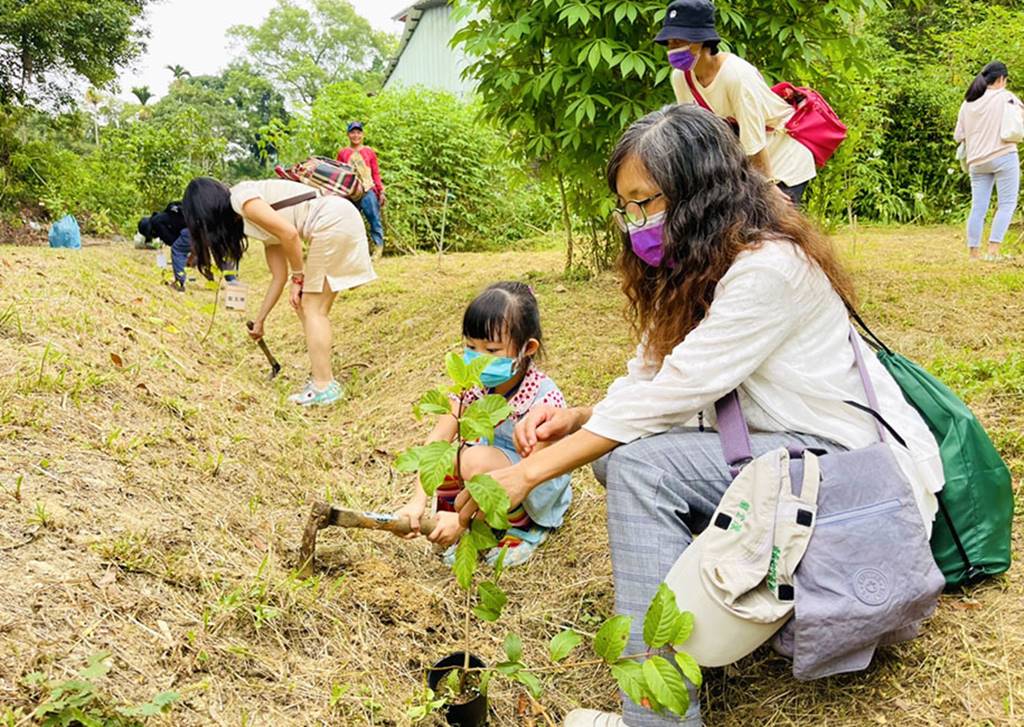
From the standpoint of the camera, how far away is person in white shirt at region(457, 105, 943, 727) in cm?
155

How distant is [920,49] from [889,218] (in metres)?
5.96

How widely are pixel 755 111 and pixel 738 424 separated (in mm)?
2004

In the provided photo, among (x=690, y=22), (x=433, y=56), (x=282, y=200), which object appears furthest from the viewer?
(x=433, y=56)

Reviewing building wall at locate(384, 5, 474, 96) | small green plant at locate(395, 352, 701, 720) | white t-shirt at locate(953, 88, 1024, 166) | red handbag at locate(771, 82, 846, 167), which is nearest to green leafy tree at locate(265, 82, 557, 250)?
white t-shirt at locate(953, 88, 1024, 166)

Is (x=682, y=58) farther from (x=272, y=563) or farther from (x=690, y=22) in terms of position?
(x=272, y=563)

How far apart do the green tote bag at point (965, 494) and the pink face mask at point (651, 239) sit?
1.55 ft

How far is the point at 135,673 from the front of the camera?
58.4 inches

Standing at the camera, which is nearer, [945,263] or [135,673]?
[135,673]

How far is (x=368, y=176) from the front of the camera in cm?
823

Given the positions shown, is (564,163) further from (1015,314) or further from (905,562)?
(905,562)

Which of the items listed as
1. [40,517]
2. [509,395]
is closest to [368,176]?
[509,395]

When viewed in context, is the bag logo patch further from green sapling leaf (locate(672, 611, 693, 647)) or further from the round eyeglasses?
the round eyeglasses

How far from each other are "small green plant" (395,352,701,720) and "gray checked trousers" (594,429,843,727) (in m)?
0.09

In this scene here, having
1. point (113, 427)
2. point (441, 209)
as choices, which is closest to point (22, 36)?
point (441, 209)
